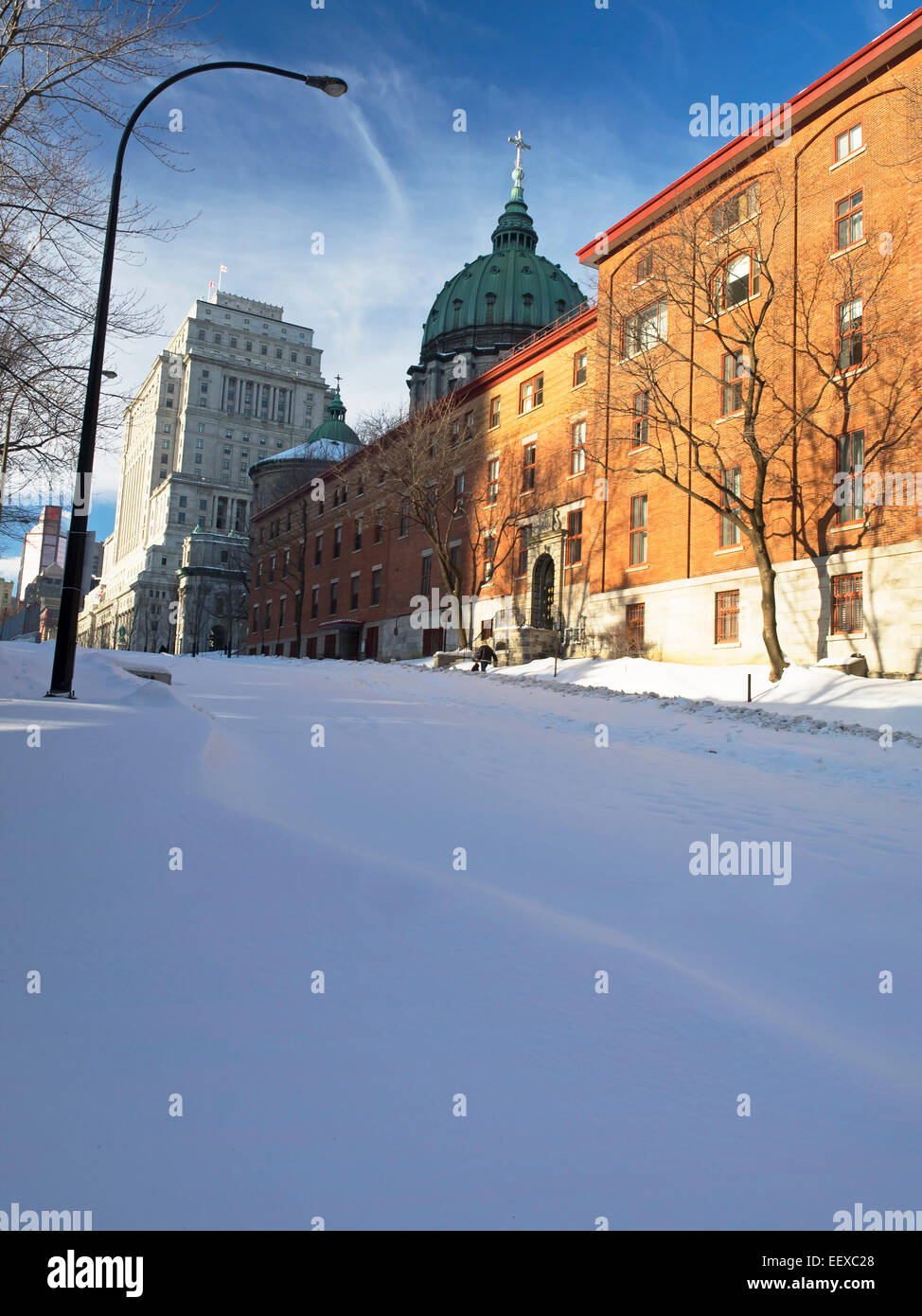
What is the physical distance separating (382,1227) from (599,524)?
3238cm

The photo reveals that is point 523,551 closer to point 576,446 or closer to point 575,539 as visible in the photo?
point 575,539

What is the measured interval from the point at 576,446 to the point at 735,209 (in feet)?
36.8

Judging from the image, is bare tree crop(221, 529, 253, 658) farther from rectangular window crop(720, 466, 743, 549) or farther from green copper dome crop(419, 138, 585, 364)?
rectangular window crop(720, 466, 743, 549)

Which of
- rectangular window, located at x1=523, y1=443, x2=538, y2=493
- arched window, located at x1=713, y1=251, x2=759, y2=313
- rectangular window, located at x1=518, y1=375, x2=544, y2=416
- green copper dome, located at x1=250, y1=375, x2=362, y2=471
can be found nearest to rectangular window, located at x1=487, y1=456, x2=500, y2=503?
rectangular window, located at x1=523, y1=443, x2=538, y2=493

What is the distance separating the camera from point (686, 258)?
85.0 feet

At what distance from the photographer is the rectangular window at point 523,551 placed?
38375 mm

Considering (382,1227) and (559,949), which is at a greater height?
(559,949)

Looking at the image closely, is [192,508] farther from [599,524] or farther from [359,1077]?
[359,1077]

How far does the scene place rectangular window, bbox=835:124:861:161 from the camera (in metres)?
25.2

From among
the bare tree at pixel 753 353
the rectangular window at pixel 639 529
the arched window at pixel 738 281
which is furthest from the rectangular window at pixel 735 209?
the rectangular window at pixel 639 529

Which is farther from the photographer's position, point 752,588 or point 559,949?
point 752,588

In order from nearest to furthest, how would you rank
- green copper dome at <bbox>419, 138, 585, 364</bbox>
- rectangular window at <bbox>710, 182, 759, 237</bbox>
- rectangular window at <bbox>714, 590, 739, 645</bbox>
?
rectangular window at <bbox>710, 182, 759, 237</bbox> → rectangular window at <bbox>714, 590, 739, 645</bbox> → green copper dome at <bbox>419, 138, 585, 364</bbox>

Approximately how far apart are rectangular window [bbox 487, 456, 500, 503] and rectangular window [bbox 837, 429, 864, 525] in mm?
18234

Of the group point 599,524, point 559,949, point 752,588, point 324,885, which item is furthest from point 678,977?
point 599,524
